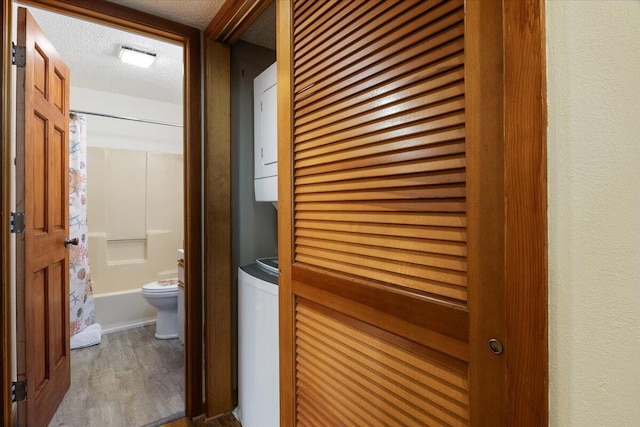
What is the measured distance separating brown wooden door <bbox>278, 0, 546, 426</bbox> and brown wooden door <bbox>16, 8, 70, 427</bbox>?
1.30 meters

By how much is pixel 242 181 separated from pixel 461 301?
5.24ft

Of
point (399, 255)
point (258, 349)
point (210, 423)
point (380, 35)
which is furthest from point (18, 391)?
point (380, 35)

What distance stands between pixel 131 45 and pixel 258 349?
2237 mm

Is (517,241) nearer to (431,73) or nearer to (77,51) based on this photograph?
(431,73)

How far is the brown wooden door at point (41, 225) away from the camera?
1.49 meters

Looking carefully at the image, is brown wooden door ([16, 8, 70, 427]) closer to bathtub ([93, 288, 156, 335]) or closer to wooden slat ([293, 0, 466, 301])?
bathtub ([93, 288, 156, 335])

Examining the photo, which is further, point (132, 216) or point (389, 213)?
point (132, 216)

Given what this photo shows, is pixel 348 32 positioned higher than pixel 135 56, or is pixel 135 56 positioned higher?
pixel 135 56

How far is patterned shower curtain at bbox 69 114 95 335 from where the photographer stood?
9.32 ft

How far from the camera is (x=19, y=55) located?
148 cm

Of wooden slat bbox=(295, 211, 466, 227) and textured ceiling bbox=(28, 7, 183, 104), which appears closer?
wooden slat bbox=(295, 211, 466, 227)

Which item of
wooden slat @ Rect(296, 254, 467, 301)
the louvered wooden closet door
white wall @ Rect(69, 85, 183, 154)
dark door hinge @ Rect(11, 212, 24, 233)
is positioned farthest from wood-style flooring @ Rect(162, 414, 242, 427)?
white wall @ Rect(69, 85, 183, 154)

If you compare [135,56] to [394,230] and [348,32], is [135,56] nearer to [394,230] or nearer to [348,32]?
[348,32]

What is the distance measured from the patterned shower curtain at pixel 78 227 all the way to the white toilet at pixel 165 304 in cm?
53
